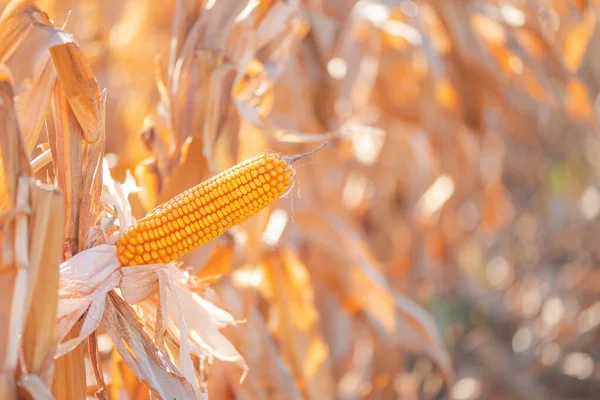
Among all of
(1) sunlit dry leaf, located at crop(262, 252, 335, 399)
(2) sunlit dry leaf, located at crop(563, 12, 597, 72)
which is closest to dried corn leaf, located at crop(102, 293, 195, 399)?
(1) sunlit dry leaf, located at crop(262, 252, 335, 399)

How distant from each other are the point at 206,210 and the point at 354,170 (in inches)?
84.0

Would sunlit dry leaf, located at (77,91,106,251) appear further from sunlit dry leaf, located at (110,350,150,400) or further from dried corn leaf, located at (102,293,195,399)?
sunlit dry leaf, located at (110,350,150,400)

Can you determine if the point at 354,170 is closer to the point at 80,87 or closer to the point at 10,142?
the point at 80,87

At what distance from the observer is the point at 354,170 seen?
311 centimetres

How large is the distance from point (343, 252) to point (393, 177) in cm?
127

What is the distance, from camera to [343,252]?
2.13 meters

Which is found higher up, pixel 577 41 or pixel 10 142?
pixel 10 142

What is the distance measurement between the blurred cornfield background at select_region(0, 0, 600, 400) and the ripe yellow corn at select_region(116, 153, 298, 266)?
0.10m

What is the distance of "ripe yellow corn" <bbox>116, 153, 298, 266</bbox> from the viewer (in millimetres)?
998

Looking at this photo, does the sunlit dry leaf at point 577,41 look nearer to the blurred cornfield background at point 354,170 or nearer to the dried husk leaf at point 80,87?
the blurred cornfield background at point 354,170

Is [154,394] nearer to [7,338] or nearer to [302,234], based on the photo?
[7,338]

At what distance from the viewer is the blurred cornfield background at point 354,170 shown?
4.47 ft

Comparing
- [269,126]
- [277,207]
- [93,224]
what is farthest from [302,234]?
[93,224]

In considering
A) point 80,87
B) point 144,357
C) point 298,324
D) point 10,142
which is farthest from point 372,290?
point 10,142
